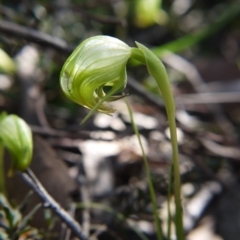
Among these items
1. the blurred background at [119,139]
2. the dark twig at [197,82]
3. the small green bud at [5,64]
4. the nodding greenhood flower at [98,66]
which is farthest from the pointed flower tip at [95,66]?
the dark twig at [197,82]

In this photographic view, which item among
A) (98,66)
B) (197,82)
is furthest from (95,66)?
(197,82)

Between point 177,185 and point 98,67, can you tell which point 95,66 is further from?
point 177,185

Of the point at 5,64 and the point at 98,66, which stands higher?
the point at 98,66

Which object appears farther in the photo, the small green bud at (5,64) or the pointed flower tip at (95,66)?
the small green bud at (5,64)

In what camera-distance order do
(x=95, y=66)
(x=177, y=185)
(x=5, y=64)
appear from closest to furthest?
1. (x=95, y=66)
2. (x=177, y=185)
3. (x=5, y=64)

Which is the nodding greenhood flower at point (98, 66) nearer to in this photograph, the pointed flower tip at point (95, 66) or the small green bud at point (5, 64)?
the pointed flower tip at point (95, 66)

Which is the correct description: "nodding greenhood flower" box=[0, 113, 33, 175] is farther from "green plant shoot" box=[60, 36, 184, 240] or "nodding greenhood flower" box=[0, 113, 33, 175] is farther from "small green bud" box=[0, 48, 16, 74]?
"small green bud" box=[0, 48, 16, 74]
